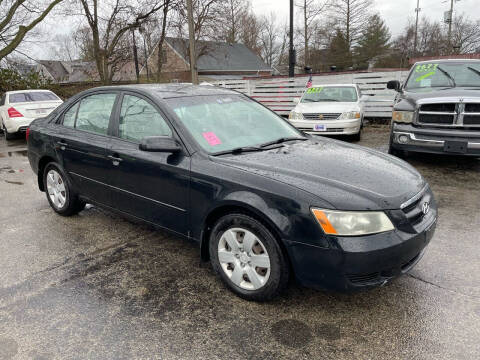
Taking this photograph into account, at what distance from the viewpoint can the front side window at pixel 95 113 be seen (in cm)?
381

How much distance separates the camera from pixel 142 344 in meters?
2.38

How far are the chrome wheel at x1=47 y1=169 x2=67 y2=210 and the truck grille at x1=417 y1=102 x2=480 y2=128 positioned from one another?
210 inches

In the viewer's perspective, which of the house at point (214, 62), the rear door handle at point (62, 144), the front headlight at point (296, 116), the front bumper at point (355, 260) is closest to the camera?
the front bumper at point (355, 260)

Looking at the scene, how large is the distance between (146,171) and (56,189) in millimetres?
1973

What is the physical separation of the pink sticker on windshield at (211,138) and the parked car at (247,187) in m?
0.01

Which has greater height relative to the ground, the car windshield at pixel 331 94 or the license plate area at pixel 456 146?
the car windshield at pixel 331 94

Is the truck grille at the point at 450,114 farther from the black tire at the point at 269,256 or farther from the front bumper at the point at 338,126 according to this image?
the black tire at the point at 269,256

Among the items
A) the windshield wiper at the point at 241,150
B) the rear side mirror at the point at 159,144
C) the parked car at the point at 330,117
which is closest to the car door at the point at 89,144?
the rear side mirror at the point at 159,144

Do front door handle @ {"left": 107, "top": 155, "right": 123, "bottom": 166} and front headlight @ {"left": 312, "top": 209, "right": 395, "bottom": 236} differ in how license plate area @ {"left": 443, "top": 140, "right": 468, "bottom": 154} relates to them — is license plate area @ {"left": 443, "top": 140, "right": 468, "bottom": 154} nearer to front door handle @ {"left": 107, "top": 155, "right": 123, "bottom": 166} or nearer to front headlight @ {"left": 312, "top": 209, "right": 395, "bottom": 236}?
front headlight @ {"left": 312, "top": 209, "right": 395, "bottom": 236}

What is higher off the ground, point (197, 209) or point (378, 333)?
point (197, 209)

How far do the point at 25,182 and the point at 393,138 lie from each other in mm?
6358

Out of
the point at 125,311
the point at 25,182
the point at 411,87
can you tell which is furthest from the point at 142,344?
the point at 411,87

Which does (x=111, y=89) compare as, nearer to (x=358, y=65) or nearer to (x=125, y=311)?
(x=125, y=311)

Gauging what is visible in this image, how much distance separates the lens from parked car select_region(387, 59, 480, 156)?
5676mm
